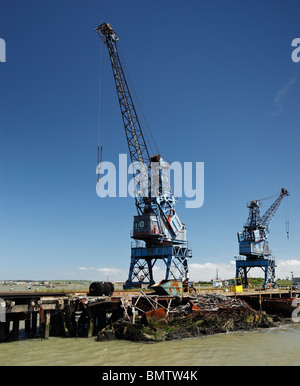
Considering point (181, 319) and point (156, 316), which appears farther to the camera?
point (181, 319)

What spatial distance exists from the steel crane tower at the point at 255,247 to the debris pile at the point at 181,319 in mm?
45199

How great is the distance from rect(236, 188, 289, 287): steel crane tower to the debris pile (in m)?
45.2

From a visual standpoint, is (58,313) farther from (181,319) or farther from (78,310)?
(181,319)

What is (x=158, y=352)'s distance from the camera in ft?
63.6

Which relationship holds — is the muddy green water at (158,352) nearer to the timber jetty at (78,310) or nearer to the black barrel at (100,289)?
the timber jetty at (78,310)

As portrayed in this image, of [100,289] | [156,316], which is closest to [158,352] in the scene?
[156,316]

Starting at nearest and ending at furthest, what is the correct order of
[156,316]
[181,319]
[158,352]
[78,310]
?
[158,352]
[156,316]
[181,319]
[78,310]

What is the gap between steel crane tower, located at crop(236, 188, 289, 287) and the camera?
7564 centimetres

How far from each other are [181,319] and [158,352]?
22.8 feet

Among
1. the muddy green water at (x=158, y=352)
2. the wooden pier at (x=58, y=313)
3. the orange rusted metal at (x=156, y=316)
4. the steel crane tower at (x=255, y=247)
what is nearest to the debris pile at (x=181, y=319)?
the orange rusted metal at (x=156, y=316)

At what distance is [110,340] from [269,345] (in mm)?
11598

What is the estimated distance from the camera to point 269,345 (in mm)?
22359
